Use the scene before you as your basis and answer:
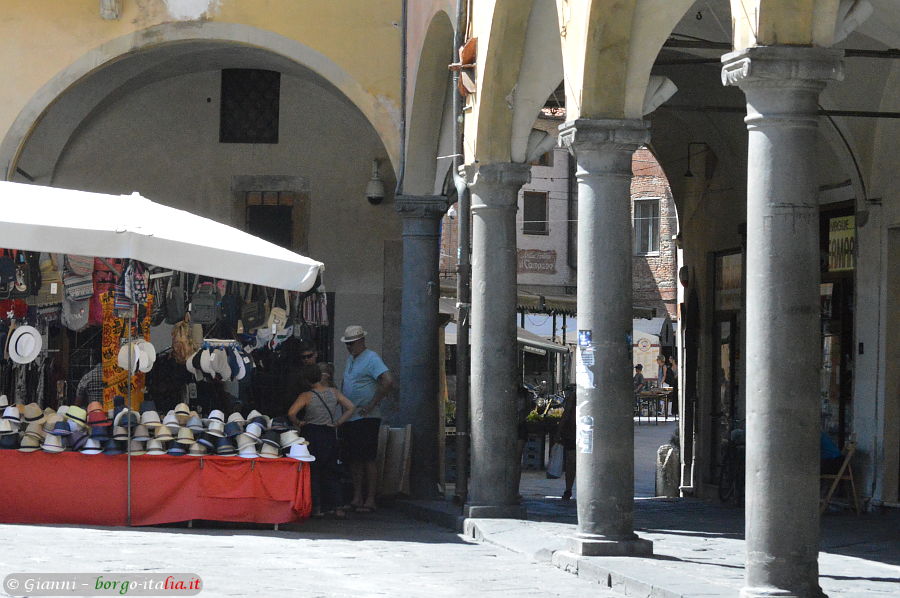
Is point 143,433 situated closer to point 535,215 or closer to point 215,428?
point 215,428

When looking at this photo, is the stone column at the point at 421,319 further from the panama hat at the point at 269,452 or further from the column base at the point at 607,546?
the column base at the point at 607,546

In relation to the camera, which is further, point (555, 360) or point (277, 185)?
point (555, 360)

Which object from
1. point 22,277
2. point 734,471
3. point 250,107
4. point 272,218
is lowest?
point 734,471

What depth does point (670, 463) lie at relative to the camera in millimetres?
17656

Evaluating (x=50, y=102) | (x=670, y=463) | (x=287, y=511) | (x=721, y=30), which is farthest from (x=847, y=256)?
(x=50, y=102)

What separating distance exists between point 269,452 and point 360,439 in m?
1.77

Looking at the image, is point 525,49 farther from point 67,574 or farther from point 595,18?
point 67,574

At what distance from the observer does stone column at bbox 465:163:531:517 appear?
1164 centimetres

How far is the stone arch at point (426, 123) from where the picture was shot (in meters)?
14.6

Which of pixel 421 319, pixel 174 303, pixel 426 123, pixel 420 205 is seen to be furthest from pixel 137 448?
pixel 426 123

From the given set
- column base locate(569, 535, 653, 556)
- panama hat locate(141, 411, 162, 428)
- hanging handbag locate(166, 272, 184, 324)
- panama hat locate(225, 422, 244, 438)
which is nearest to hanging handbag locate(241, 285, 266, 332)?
hanging handbag locate(166, 272, 184, 324)

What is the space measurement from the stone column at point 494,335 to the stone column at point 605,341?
241 cm

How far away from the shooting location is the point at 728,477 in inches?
640

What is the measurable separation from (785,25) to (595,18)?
2399mm
